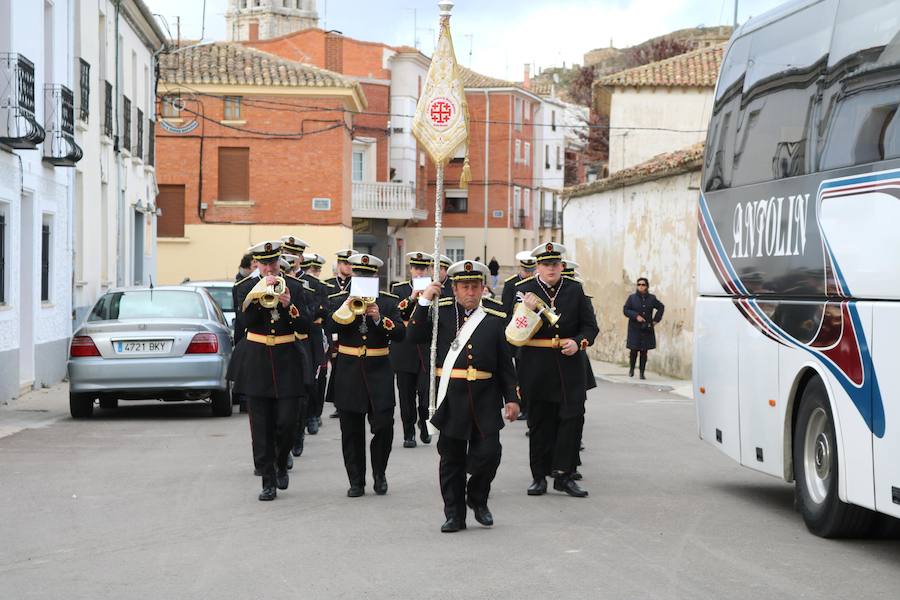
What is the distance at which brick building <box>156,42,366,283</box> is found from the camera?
51125 mm

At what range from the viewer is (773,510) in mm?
10828

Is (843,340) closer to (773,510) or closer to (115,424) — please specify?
(773,510)

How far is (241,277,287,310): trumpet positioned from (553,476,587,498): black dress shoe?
2.64 metres

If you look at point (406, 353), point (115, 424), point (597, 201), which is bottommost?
point (115, 424)

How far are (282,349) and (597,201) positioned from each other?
2543 centimetres

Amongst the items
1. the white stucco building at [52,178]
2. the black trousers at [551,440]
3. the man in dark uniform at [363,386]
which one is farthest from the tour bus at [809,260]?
the white stucco building at [52,178]

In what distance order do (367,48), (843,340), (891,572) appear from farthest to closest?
(367,48)
(843,340)
(891,572)

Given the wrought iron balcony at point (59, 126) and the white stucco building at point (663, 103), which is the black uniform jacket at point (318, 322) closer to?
the wrought iron balcony at point (59, 126)

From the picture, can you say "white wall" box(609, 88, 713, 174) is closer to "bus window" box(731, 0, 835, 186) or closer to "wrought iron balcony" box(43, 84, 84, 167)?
"wrought iron balcony" box(43, 84, 84, 167)

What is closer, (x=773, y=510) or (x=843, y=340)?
(x=843, y=340)

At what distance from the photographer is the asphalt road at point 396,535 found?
25.4ft

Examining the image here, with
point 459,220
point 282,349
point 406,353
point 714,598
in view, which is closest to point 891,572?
point 714,598

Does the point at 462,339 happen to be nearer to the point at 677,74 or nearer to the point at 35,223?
the point at 35,223

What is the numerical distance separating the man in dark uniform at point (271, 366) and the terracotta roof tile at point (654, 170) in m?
16.4
